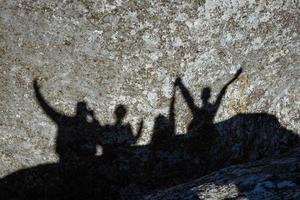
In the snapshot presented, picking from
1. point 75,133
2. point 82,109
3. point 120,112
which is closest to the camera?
point 82,109

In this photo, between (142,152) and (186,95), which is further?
(142,152)

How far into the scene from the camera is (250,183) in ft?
23.5

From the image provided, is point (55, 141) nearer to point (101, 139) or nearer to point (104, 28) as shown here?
point (101, 139)

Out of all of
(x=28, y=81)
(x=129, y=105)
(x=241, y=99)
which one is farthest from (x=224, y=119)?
(x=28, y=81)

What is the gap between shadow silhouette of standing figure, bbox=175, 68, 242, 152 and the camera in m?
9.57

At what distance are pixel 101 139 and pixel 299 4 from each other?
5.23 metres

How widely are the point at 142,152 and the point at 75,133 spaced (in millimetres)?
1558

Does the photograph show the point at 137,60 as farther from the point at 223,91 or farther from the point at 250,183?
the point at 250,183

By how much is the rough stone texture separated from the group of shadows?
1361mm

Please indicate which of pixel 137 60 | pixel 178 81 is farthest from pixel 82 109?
pixel 178 81

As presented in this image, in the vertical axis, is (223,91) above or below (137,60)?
below

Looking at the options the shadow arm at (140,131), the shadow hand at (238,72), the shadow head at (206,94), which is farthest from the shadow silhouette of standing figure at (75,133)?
the shadow hand at (238,72)

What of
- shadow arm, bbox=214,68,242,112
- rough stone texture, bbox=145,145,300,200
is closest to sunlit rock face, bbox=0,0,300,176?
shadow arm, bbox=214,68,242,112

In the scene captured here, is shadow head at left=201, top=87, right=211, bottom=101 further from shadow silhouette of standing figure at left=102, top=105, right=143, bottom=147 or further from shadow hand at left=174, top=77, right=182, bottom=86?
shadow silhouette of standing figure at left=102, top=105, right=143, bottom=147
